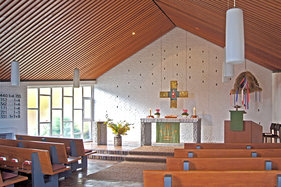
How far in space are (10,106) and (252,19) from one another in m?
7.42

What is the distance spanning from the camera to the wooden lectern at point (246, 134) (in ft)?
21.4

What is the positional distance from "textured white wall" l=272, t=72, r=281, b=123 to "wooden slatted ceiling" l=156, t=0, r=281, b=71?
15.6 inches

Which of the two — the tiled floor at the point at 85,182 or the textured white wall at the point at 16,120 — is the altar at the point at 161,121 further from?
the textured white wall at the point at 16,120

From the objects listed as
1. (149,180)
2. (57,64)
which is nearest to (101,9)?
(57,64)

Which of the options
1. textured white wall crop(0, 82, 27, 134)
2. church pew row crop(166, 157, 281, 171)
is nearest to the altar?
textured white wall crop(0, 82, 27, 134)

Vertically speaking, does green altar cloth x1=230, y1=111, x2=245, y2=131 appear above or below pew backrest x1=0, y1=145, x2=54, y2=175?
above

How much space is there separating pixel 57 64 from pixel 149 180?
7.59m

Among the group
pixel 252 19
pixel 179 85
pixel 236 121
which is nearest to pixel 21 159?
pixel 236 121

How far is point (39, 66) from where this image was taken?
9.09 meters

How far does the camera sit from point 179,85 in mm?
11523

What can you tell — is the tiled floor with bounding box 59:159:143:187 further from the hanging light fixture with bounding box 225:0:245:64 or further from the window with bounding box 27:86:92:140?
the window with bounding box 27:86:92:140

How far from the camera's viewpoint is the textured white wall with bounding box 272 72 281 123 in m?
9.77

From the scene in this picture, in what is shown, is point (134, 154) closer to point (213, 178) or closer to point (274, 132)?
point (274, 132)

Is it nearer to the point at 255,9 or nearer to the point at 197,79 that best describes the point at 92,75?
the point at 197,79
